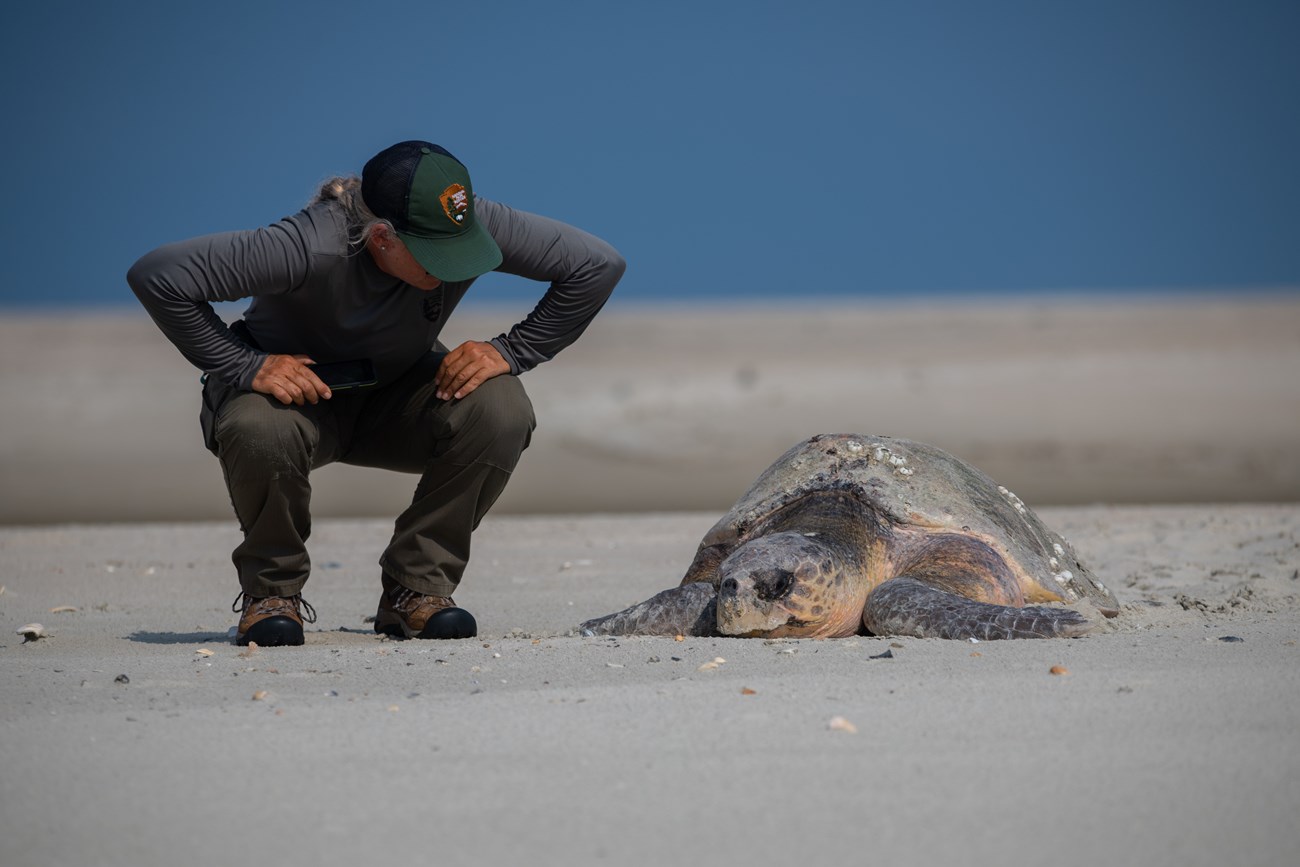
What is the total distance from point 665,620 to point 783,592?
40cm

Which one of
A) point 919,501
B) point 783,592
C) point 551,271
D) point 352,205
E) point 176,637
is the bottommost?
point 176,637

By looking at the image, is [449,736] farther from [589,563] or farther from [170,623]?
[589,563]

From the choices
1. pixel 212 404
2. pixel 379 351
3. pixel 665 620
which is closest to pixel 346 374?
pixel 379 351

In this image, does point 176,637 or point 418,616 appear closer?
point 418,616

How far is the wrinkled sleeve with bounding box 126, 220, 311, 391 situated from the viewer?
364cm

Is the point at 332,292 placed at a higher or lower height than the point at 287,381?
higher

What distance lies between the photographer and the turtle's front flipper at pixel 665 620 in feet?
13.4

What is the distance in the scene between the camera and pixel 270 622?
3.90 metres

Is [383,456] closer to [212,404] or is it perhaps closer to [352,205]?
[212,404]

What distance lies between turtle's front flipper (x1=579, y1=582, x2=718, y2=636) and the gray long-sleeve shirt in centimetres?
87

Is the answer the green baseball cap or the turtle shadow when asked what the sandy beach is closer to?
the turtle shadow

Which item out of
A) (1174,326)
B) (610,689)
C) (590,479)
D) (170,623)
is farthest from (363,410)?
(1174,326)

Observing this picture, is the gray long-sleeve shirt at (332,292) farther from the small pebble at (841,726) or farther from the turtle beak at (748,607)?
the small pebble at (841,726)

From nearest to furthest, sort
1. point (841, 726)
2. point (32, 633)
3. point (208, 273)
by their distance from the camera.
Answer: point (841, 726)
point (208, 273)
point (32, 633)
